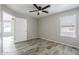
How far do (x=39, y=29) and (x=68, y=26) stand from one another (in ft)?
2.12

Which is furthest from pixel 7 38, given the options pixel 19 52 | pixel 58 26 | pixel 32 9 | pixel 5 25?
pixel 58 26

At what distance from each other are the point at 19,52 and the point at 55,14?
1.14m

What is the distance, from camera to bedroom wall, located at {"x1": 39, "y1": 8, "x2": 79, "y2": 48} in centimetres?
169

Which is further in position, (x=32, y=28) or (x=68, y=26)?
(x=32, y=28)

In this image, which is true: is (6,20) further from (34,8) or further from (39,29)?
(39,29)

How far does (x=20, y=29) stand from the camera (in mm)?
1791

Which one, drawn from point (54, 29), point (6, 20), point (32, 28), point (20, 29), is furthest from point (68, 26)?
point (6, 20)

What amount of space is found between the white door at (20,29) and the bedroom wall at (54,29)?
366 mm

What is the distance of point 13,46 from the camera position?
168cm

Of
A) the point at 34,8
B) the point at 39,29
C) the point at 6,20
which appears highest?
the point at 34,8

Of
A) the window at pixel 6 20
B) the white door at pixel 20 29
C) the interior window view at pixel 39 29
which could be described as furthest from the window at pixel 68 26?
the window at pixel 6 20

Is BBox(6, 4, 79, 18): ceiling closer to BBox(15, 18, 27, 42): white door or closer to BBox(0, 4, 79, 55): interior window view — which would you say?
BBox(0, 4, 79, 55): interior window view

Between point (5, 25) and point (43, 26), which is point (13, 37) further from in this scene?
point (43, 26)

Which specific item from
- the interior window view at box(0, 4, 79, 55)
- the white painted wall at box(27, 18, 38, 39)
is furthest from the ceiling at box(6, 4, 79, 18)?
the white painted wall at box(27, 18, 38, 39)
